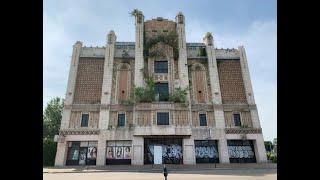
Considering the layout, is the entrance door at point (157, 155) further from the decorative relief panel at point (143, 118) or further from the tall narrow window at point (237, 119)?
the tall narrow window at point (237, 119)

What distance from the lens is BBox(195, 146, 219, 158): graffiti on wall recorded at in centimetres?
3350

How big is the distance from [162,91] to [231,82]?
965 cm

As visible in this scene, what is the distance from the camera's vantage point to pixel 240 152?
112 ft

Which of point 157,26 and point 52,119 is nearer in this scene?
point 157,26

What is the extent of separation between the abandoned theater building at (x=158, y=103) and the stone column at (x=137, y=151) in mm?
113

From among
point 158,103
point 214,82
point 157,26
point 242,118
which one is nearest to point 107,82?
point 158,103

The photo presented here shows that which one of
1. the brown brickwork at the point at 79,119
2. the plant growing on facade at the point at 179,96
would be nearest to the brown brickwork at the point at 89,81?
the brown brickwork at the point at 79,119

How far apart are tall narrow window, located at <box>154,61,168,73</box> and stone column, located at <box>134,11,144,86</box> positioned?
2.05 metres

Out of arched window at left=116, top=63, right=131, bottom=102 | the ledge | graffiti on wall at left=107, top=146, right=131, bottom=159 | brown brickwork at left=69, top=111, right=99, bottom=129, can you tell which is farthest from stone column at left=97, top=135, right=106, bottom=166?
arched window at left=116, top=63, right=131, bottom=102

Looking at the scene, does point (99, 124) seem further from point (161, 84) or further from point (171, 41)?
point (171, 41)

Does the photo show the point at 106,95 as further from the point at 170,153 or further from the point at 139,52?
the point at 170,153

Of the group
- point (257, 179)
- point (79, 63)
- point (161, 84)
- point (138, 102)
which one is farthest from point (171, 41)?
point (257, 179)
